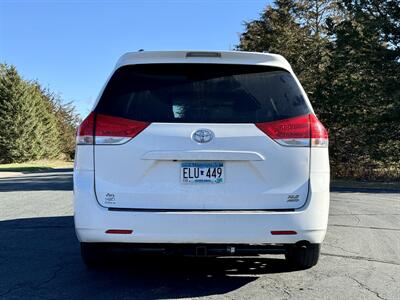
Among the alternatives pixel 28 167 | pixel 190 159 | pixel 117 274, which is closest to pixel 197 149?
pixel 190 159

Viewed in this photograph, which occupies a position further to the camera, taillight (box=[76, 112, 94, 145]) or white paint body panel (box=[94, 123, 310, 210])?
taillight (box=[76, 112, 94, 145])

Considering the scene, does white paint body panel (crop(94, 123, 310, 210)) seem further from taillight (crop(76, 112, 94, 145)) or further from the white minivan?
taillight (crop(76, 112, 94, 145))

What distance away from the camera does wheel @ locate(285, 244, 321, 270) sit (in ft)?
16.4

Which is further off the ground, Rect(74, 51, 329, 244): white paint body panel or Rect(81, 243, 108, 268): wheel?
Rect(74, 51, 329, 244): white paint body panel

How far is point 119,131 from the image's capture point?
433 cm

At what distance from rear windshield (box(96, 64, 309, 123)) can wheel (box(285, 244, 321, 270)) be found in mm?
1402

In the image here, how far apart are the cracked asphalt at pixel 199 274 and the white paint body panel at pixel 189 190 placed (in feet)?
1.96

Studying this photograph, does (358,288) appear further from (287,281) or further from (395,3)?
(395,3)

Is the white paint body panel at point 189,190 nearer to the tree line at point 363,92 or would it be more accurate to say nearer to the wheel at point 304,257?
the wheel at point 304,257

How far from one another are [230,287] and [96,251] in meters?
1.39

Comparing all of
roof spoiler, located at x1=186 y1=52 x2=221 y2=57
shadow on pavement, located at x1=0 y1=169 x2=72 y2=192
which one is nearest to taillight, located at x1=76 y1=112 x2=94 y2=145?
roof spoiler, located at x1=186 y1=52 x2=221 y2=57

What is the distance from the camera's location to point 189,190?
4289 millimetres

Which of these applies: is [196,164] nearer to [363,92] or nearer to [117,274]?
[117,274]

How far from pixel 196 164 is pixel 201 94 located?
64 cm
